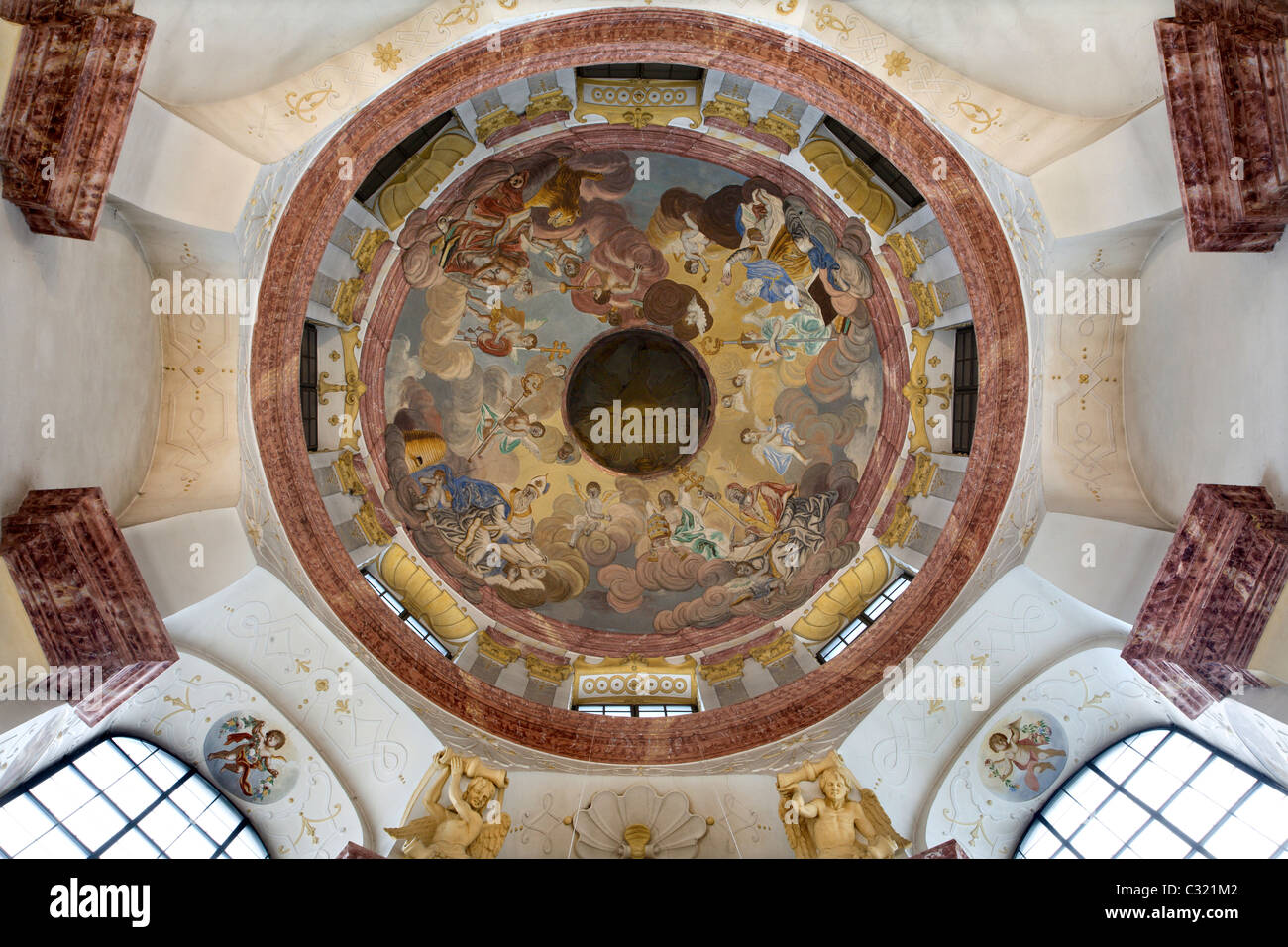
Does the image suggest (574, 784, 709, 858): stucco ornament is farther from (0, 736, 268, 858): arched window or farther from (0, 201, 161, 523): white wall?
(0, 201, 161, 523): white wall

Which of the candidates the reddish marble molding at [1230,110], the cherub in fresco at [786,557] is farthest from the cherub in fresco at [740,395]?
the reddish marble molding at [1230,110]

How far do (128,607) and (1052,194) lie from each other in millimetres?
11244

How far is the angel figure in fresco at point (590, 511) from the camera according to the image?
17797 millimetres

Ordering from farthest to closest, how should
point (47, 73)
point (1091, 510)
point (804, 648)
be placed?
1. point (804, 648)
2. point (1091, 510)
3. point (47, 73)

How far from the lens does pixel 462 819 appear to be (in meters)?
10.5

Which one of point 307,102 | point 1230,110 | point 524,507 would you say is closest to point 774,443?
point 524,507

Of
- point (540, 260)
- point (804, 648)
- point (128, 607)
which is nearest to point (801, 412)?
point (804, 648)

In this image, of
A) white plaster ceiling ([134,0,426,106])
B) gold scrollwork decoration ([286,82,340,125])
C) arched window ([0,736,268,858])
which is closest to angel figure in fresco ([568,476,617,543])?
arched window ([0,736,268,858])

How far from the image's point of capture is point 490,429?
17656mm

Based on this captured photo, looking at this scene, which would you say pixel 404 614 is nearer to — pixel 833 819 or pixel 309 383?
pixel 309 383

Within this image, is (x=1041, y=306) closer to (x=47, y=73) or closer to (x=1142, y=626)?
(x=1142, y=626)

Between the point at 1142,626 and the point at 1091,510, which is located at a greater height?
the point at 1091,510

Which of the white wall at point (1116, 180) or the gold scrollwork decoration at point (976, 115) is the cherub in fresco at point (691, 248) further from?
the white wall at point (1116, 180)

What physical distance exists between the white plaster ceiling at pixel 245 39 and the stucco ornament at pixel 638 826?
10.3 meters
